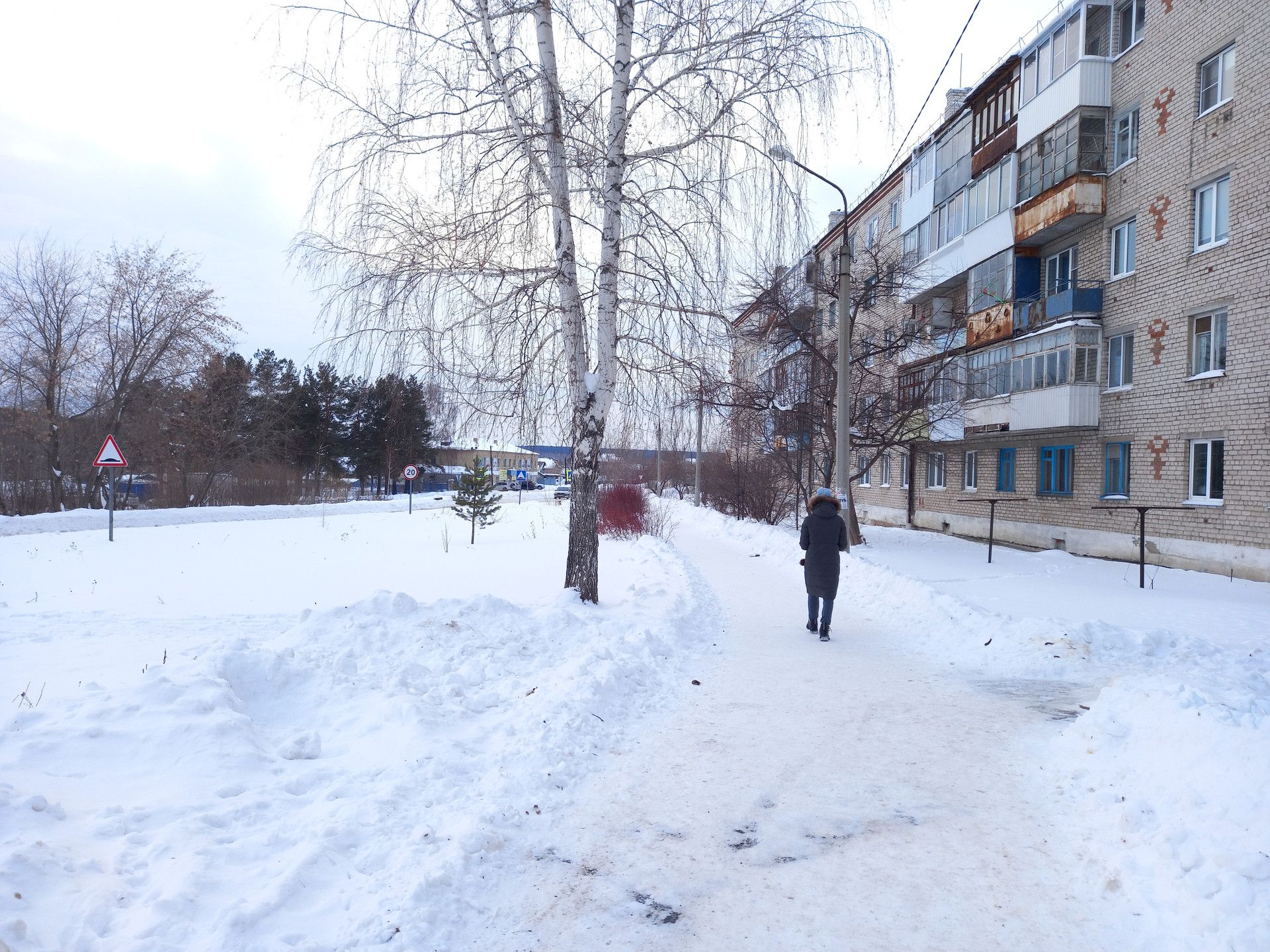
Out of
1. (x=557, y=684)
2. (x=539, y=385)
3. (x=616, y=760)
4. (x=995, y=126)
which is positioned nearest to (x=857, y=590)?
(x=539, y=385)

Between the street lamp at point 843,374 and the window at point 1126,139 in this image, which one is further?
the window at point 1126,139

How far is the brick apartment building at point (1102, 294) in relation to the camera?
15359 millimetres

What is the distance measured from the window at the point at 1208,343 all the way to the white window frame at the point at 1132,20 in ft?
24.3

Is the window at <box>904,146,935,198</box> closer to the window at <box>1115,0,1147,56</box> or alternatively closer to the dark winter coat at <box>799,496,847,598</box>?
the window at <box>1115,0,1147,56</box>

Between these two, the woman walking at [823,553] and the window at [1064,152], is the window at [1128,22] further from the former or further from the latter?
the woman walking at [823,553]

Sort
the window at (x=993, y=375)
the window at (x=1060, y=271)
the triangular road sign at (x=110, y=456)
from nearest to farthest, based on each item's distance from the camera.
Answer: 1. the triangular road sign at (x=110, y=456)
2. the window at (x=1060, y=271)
3. the window at (x=993, y=375)

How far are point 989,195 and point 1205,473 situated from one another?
1096 centimetres

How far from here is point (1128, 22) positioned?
1880 cm

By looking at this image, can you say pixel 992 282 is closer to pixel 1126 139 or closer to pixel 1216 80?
pixel 1126 139

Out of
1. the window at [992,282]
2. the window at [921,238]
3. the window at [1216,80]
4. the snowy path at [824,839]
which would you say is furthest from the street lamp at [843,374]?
the window at [921,238]

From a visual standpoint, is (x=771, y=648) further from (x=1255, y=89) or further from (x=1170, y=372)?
(x=1255, y=89)

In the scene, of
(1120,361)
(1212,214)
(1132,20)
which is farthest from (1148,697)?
(1132,20)

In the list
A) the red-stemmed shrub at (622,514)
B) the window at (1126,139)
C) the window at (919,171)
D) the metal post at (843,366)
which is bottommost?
the red-stemmed shrub at (622,514)

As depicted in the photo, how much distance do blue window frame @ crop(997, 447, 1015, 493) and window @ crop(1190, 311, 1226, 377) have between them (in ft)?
24.0
